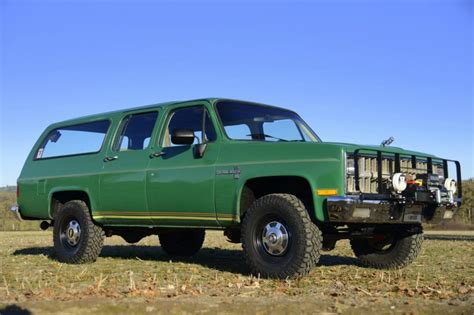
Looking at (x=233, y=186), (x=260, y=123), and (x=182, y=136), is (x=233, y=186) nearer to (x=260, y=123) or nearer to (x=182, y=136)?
(x=182, y=136)

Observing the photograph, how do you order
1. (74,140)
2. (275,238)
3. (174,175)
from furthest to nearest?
(74,140)
(174,175)
(275,238)

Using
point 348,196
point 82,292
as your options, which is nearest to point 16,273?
point 82,292

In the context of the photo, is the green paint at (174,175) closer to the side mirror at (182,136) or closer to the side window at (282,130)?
the side mirror at (182,136)

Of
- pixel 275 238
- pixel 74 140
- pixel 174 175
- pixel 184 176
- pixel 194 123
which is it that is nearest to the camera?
pixel 275 238

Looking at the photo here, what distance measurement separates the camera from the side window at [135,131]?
7924 millimetres

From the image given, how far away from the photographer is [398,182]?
240 inches

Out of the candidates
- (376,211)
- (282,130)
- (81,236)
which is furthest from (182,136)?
(81,236)

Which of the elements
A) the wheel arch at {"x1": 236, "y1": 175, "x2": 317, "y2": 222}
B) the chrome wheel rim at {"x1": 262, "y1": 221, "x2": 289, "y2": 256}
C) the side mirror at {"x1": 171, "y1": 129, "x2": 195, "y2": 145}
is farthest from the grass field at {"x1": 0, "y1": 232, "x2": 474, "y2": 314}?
the side mirror at {"x1": 171, "y1": 129, "x2": 195, "y2": 145}

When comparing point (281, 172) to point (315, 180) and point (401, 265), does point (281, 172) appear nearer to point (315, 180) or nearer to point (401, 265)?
point (315, 180)

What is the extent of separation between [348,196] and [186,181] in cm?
210

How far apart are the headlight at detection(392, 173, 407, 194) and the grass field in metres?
0.95

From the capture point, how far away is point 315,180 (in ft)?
19.5

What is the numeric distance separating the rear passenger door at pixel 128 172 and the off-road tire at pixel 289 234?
70.2 inches

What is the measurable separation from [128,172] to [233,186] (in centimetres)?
184
